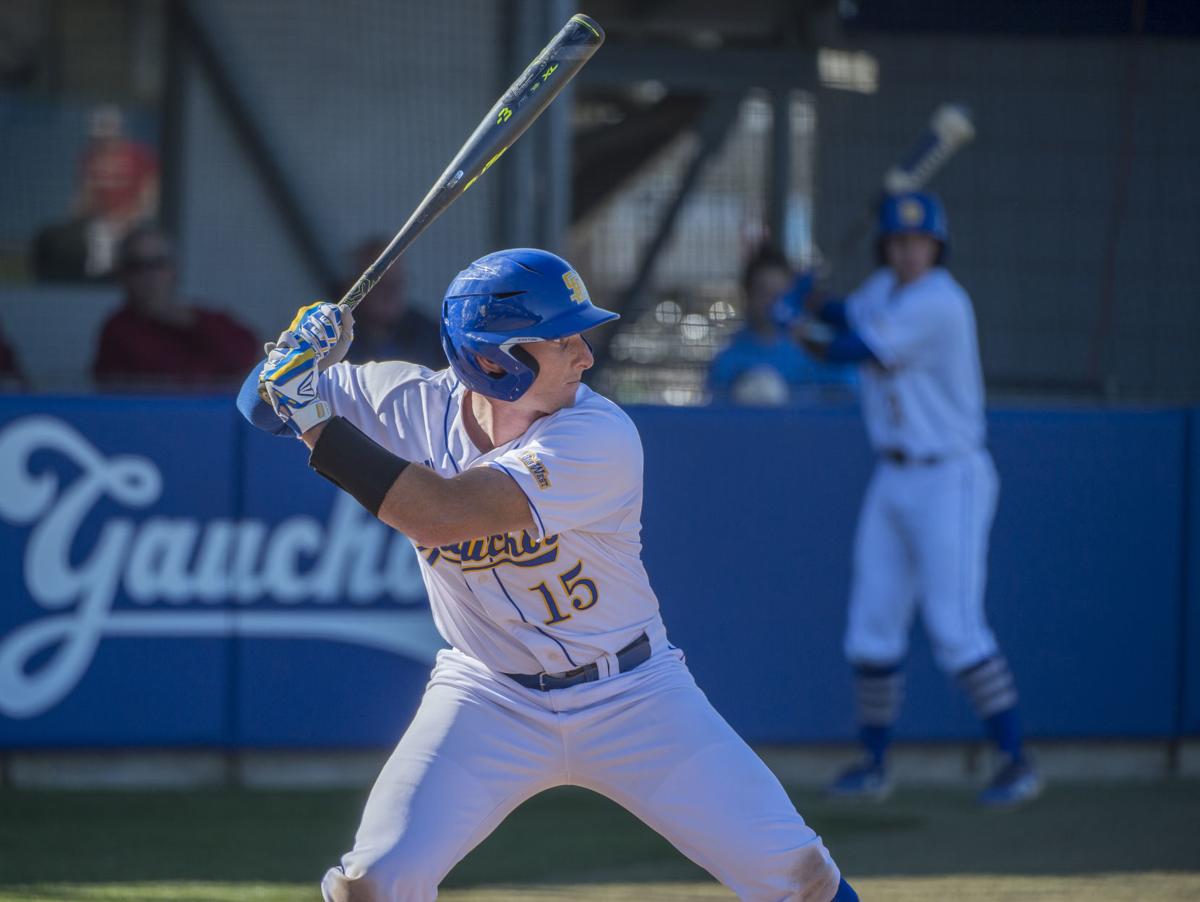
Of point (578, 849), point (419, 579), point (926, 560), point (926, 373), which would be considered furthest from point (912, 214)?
point (578, 849)

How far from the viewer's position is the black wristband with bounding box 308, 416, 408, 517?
320 cm

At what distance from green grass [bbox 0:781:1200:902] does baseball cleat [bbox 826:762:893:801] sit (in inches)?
2.7

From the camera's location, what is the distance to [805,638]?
6391mm

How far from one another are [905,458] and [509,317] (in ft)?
9.80

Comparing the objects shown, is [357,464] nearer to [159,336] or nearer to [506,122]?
[506,122]

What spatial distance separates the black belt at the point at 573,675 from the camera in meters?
3.48

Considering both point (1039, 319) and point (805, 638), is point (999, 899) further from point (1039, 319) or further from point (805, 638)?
point (1039, 319)

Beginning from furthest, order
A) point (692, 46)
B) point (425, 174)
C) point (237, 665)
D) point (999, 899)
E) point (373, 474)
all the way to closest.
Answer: point (692, 46), point (425, 174), point (237, 665), point (999, 899), point (373, 474)

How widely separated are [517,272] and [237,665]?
307 centimetres

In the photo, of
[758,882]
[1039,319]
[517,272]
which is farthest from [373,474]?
[1039,319]

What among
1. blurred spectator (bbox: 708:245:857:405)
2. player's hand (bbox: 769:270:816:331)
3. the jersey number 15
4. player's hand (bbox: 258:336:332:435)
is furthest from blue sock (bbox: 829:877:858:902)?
blurred spectator (bbox: 708:245:857:405)

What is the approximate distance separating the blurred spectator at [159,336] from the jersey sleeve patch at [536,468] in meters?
3.58

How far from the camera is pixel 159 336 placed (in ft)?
22.4

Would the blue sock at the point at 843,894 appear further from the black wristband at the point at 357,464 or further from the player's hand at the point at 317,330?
the player's hand at the point at 317,330
